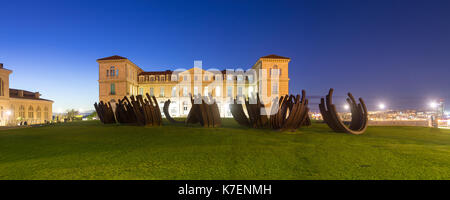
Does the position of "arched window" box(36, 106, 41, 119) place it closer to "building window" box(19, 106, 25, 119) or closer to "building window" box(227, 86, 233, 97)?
"building window" box(19, 106, 25, 119)

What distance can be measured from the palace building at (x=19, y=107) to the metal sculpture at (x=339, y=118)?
3411cm

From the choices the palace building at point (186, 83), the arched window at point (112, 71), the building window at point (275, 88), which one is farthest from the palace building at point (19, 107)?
the building window at point (275, 88)

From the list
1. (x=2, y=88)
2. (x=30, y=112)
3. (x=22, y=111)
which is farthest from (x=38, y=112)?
(x=2, y=88)

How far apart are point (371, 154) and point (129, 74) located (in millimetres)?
42609

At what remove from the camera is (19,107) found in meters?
31.2

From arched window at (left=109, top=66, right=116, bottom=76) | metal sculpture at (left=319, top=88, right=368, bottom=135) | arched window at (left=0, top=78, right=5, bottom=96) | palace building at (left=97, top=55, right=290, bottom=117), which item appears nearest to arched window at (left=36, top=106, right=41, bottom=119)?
arched window at (left=0, top=78, right=5, bottom=96)

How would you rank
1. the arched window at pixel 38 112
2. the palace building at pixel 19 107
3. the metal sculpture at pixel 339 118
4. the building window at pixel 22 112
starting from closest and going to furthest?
the metal sculpture at pixel 339 118 → the palace building at pixel 19 107 → the building window at pixel 22 112 → the arched window at pixel 38 112

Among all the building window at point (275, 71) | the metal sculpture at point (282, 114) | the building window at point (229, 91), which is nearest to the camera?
the metal sculpture at point (282, 114)

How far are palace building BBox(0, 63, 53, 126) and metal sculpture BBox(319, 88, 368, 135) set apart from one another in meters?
34.1

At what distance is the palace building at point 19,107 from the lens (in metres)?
26.5

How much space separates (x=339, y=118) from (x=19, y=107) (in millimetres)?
45197

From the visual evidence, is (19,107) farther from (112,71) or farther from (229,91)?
(229,91)

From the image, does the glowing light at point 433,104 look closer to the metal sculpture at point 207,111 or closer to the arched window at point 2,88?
the metal sculpture at point 207,111

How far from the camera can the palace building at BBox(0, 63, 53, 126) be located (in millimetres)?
26484
